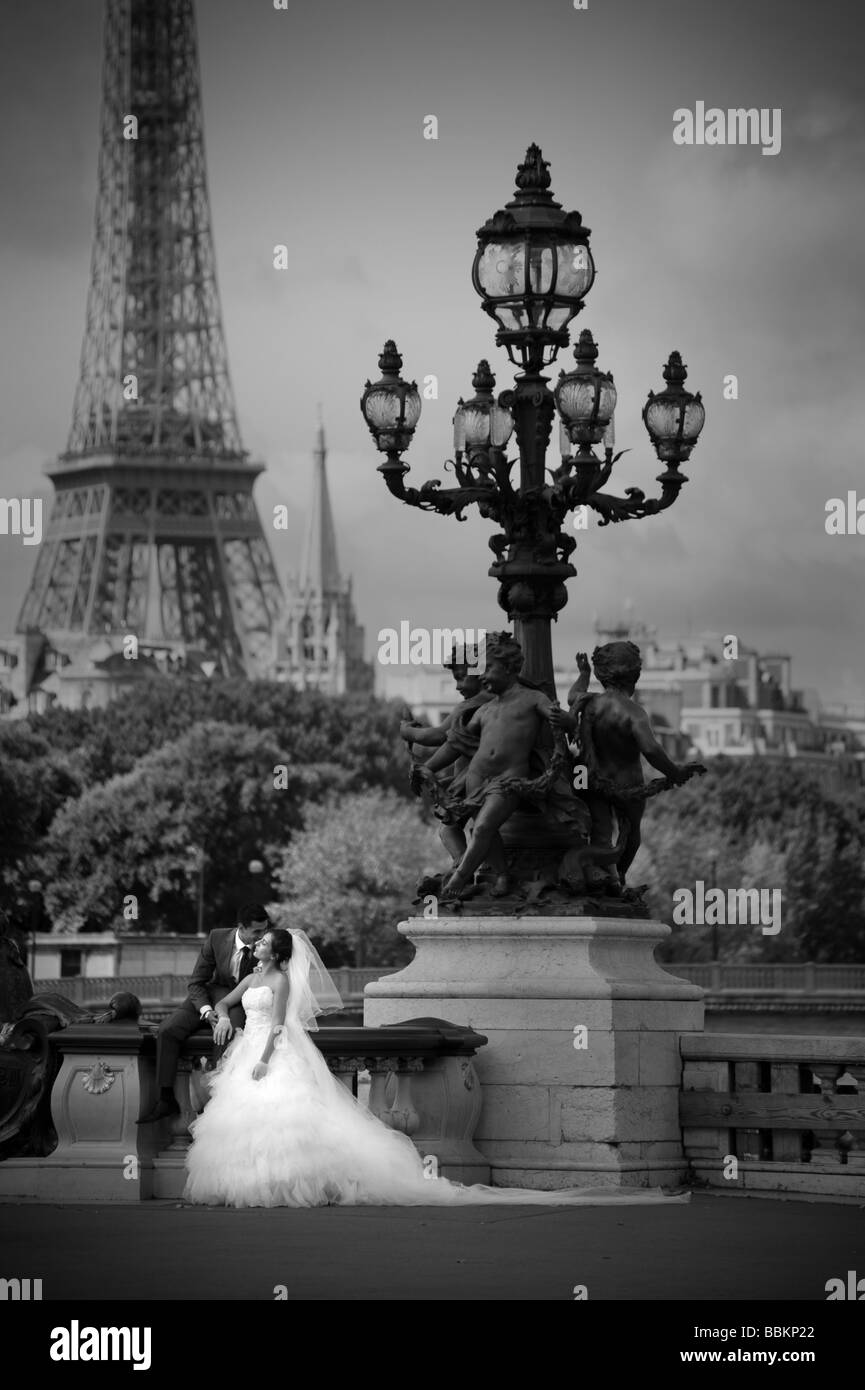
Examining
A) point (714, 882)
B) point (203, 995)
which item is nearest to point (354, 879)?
point (714, 882)

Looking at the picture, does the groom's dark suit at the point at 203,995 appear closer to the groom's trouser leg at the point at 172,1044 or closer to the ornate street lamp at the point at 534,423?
the groom's trouser leg at the point at 172,1044

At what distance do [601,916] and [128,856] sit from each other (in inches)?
3306

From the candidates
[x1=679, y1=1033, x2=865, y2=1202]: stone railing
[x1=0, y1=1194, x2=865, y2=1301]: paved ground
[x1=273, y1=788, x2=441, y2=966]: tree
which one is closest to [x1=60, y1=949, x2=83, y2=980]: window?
[x1=273, y1=788, x2=441, y2=966]: tree

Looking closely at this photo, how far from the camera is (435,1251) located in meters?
20.2

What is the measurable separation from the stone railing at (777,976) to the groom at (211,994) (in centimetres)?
6867

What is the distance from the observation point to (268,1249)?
20219 millimetres

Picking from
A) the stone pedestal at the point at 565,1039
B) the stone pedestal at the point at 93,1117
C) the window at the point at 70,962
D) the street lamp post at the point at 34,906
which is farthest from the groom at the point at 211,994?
the window at the point at 70,962

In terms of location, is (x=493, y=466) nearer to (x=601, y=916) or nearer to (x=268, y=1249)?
(x=601, y=916)

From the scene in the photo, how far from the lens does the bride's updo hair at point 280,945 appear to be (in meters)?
23.4

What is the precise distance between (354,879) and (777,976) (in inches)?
746

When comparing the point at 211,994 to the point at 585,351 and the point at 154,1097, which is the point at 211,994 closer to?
the point at 154,1097

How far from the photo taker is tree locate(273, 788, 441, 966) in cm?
10812
